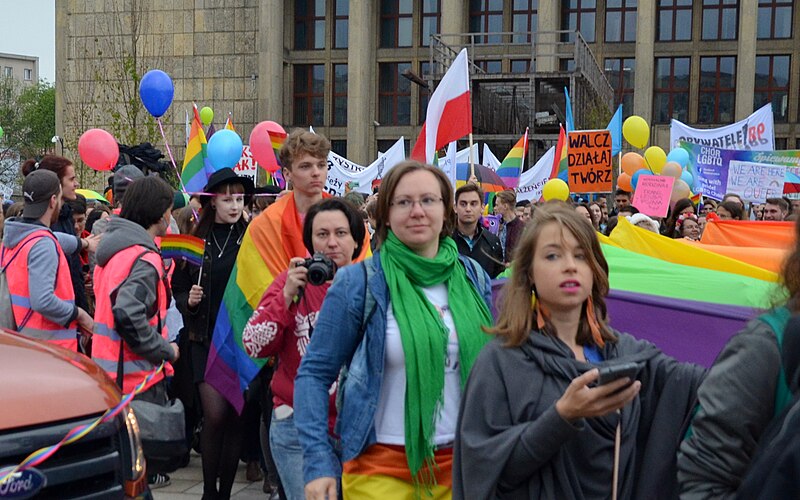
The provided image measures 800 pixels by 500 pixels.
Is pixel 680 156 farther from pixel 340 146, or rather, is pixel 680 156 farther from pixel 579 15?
pixel 340 146

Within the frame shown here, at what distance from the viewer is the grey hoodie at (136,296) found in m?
5.18

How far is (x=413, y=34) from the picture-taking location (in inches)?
1976

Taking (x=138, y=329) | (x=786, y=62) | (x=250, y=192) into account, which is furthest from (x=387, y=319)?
(x=786, y=62)

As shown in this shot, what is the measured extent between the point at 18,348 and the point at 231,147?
11.4 m

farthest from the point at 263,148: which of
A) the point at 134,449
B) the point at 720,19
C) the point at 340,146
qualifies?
the point at 720,19

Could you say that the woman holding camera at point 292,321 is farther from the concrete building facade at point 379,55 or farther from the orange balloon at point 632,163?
the concrete building facade at point 379,55

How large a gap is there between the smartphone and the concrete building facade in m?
43.7

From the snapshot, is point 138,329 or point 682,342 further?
point 138,329

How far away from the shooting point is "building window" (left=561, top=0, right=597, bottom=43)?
4869cm

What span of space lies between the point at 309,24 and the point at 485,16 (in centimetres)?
931

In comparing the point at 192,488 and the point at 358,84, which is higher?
the point at 358,84

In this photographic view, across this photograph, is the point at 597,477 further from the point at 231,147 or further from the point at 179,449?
the point at 231,147

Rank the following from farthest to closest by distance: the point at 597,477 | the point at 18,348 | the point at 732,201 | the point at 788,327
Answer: the point at 732,201
the point at 18,348
the point at 597,477
the point at 788,327

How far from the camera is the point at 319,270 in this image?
411 centimetres
